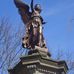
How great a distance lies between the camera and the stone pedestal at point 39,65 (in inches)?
412

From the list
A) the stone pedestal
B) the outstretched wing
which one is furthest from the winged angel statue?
the stone pedestal

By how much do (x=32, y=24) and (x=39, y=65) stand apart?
61.6 inches

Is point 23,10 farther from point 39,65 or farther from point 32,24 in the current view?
point 39,65

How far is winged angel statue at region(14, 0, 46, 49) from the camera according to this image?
11.2 m

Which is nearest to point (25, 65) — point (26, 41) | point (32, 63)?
point (32, 63)

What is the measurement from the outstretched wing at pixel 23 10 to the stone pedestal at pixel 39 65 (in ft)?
4.63

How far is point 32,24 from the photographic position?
11430 millimetres

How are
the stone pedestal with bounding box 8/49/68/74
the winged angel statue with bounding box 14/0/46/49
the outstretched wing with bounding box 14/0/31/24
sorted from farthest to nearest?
the outstretched wing with bounding box 14/0/31/24, the winged angel statue with bounding box 14/0/46/49, the stone pedestal with bounding box 8/49/68/74

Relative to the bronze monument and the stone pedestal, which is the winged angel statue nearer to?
the bronze monument

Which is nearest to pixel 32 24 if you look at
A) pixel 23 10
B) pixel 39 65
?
pixel 23 10

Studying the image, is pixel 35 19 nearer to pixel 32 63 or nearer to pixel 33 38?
pixel 33 38

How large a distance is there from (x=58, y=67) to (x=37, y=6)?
85.1 inches

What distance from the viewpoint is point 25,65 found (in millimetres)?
10555

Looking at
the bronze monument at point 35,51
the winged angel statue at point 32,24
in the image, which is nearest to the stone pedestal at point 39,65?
the bronze monument at point 35,51
